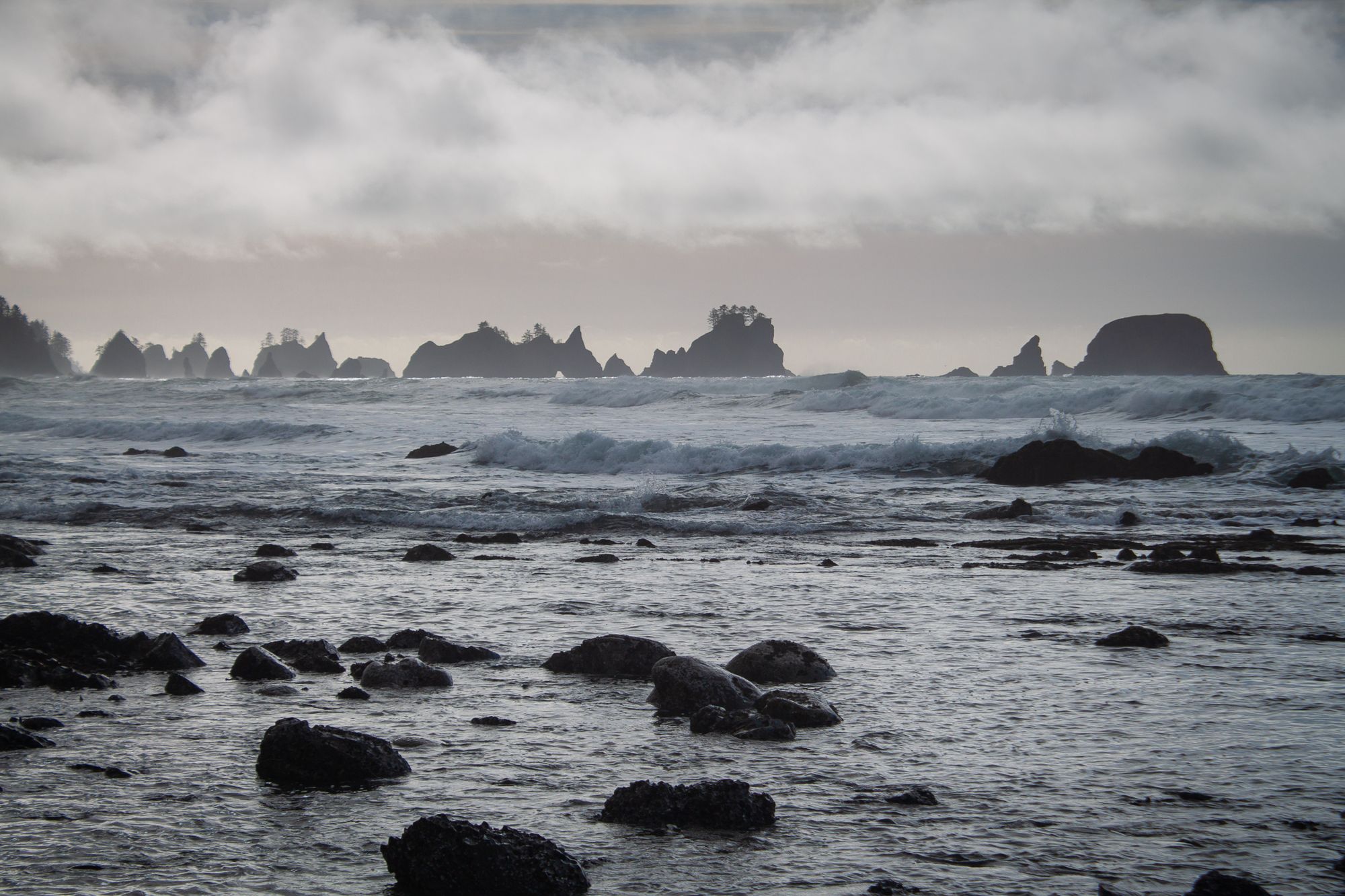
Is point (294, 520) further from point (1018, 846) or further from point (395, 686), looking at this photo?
point (1018, 846)

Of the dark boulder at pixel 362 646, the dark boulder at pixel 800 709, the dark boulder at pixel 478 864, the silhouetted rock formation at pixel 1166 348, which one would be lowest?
the dark boulder at pixel 362 646

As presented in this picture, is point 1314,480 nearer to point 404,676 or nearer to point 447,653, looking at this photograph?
point 447,653

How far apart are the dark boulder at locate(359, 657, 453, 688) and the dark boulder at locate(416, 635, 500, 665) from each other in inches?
24.0

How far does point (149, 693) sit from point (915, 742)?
3.88 meters

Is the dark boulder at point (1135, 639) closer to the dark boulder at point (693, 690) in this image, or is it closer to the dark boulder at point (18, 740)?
the dark boulder at point (693, 690)

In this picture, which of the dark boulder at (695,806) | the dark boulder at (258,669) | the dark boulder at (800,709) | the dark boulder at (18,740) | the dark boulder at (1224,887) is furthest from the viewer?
the dark boulder at (258,669)

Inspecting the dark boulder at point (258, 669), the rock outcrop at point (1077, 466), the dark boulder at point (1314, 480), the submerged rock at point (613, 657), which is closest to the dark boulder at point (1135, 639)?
the submerged rock at point (613, 657)

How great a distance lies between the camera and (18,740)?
15.7 feet

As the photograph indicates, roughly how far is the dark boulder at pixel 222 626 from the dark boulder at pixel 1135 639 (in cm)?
572

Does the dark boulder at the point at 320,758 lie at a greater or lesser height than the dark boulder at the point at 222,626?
greater

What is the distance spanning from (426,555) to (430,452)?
19567 millimetres

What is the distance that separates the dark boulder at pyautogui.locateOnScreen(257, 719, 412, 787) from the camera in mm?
4316

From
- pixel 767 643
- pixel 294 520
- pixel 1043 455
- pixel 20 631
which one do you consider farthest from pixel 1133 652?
pixel 1043 455

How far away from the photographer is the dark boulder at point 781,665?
6.28 meters
